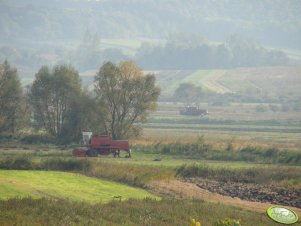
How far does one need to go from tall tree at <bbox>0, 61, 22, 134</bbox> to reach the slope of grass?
38818mm

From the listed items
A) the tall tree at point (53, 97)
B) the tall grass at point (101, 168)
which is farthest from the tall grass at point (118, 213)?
the tall tree at point (53, 97)

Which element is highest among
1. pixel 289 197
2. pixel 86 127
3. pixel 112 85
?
pixel 112 85

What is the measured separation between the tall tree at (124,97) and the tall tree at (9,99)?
40.5ft

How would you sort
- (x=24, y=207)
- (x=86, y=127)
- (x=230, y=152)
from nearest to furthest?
1. (x=24, y=207)
2. (x=230, y=152)
3. (x=86, y=127)

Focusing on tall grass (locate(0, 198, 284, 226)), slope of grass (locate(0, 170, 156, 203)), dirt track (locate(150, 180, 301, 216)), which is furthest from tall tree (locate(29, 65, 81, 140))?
tall grass (locate(0, 198, 284, 226))

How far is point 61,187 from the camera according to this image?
39938mm

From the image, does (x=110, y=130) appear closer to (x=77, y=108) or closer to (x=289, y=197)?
(x=77, y=108)

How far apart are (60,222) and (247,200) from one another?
1849 cm

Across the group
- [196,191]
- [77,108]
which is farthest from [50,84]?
[196,191]

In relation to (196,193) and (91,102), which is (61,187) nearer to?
(196,193)

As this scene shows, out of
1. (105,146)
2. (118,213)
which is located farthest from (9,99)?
(118,213)

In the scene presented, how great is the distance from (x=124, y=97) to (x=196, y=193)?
36.8 m

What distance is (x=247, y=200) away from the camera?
42906mm

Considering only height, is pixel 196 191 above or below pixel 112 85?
below
